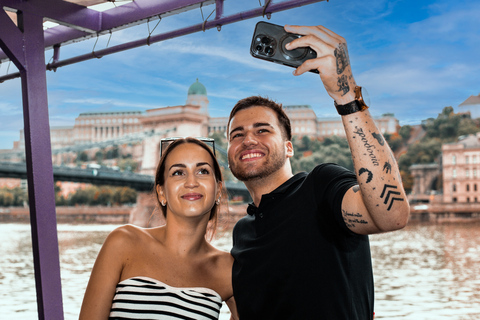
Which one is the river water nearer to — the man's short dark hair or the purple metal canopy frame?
the purple metal canopy frame

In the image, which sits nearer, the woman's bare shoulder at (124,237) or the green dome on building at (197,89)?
the woman's bare shoulder at (124,237)

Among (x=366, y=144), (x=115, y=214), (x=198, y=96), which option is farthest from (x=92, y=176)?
(x=366, y=144)

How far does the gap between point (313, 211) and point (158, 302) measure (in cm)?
43

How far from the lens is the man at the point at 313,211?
962 millimetres

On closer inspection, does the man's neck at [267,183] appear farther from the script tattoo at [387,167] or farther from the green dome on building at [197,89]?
the green dome on building at [197,89]

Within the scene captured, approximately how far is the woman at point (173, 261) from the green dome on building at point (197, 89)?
4200cm

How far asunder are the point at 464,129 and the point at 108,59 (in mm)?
33745

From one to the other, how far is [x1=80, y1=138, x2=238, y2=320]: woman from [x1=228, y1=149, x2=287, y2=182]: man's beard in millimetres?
74

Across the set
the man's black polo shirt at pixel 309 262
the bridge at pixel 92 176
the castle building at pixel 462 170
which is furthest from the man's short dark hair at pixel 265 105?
the castle building at pixel 462 170

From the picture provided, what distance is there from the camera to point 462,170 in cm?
3241

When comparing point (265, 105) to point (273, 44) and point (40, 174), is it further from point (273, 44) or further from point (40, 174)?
point (40, 174)

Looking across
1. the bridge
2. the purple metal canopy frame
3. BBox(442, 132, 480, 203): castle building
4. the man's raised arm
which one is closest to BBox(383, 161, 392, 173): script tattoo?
the man's raised arm

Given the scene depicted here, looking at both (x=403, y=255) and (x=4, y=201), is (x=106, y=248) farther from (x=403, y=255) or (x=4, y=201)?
(x=4, y=201)

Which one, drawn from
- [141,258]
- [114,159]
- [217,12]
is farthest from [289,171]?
[114,159]
